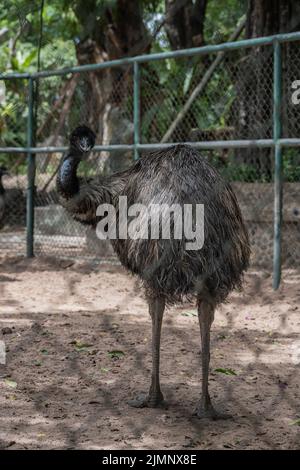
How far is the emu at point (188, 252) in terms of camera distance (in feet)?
9.88

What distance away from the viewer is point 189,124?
7473 mm

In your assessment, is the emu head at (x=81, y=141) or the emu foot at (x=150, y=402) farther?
the emu head at (x=81, y=141)

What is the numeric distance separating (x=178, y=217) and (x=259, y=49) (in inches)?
174

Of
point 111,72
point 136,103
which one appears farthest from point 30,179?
point 111,72

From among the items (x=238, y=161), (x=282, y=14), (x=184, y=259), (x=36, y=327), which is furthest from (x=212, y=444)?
(x=282, y=14)

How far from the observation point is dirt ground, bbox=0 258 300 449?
2932 millimetres

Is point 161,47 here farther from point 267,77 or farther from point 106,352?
point 106,352

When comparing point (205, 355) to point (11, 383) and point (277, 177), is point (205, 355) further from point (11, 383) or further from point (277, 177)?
point (277, 177)

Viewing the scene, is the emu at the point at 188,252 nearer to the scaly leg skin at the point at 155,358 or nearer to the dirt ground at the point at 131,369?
the scaly leg skin at the point at 155,358

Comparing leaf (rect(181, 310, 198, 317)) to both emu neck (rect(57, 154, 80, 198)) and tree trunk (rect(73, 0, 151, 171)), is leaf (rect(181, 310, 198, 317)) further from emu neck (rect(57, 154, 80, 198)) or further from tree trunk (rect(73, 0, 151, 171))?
tree trunk (rect(73, 0, 151, 171))

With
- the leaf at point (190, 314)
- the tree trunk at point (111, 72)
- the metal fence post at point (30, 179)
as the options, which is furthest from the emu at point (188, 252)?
the metal fence post at point (30, 179)

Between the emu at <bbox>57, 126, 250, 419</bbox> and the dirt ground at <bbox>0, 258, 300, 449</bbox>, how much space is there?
0.72ft

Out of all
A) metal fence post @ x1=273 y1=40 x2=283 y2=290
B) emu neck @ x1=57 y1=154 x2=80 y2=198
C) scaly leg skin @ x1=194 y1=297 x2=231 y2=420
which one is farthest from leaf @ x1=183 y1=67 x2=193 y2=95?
scaly leg skin @ x1=194 y1=297 x2=231 y2=420

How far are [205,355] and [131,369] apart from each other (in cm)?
87
